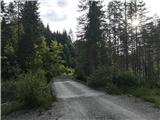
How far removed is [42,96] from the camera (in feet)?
55.6

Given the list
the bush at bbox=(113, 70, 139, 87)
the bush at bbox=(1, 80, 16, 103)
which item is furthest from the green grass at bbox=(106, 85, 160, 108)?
the bush at bbox=(1, 80, 16, 103)

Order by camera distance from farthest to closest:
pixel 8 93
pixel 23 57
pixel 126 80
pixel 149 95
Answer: pixel 23 57 < pixel 126 80 < pixel 8 93 < pixel 149 95

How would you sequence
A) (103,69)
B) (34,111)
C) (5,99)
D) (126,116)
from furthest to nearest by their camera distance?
(103,69) < (5,99) < (34,111) < (126,116)

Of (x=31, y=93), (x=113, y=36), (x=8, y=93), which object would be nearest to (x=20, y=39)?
(x=113, y=36)

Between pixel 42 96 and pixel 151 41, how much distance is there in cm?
4375

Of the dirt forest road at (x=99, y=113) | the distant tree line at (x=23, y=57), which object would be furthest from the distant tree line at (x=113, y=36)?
the dirt forest road at (x=99, y=113)

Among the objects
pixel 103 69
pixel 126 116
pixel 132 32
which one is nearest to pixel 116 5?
pixel 132 32

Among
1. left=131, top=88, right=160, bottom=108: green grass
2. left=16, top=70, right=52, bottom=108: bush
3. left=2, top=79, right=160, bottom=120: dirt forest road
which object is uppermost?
left=16, top=70, right=52, bottom=108: bush

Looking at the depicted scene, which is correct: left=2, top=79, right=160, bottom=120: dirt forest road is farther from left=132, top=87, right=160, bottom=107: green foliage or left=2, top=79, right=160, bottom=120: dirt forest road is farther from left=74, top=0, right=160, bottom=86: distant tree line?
left=74, top=0, right=160, bottom=86: distant tree line

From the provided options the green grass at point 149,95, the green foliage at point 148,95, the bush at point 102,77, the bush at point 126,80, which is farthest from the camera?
the bush at point 102,77

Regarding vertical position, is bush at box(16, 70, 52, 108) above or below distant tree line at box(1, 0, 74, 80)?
below

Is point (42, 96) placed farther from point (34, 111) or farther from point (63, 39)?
point (63, 39)

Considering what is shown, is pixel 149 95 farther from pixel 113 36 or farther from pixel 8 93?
pixel 113 36

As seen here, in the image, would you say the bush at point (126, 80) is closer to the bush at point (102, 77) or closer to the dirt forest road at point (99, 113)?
the bush at point (102, 77)
